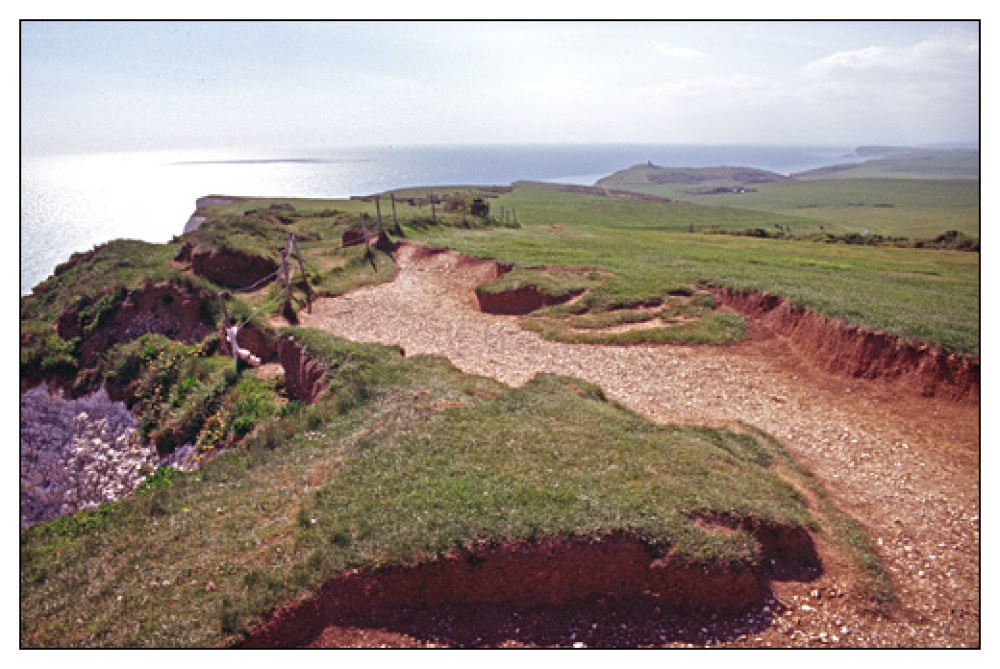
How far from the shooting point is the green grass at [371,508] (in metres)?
7.42

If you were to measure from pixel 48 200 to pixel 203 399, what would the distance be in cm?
6528

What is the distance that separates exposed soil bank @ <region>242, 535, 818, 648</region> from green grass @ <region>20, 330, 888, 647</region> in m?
0.19

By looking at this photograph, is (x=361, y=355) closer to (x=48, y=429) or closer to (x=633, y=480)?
(x=633, y=480)

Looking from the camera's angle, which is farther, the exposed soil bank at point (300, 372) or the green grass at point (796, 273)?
the green grass at point (796, 273)

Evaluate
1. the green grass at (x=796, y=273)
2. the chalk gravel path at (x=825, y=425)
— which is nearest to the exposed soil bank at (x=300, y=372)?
the chalk gravel path at (x=825, y=425)

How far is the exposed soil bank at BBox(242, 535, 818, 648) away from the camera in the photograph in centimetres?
741

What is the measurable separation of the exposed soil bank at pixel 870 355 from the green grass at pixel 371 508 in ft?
16.0

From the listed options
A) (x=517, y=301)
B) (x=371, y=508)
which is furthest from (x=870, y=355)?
(x=371, y=508)

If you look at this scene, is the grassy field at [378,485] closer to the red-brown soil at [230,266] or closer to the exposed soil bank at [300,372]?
the exposed soil bank at [300,372]

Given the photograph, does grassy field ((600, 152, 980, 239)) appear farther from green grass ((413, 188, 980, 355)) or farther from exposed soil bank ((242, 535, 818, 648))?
exposed soil bank ((242, 535, 818, 648))

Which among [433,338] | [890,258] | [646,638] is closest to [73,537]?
A: [646,638]

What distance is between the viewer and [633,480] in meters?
9.31

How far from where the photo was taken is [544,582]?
25.1 feet

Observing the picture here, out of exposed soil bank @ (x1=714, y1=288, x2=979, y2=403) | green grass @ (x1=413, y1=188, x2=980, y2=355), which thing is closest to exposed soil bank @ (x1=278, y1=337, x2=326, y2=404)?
green grass @ (x1=413, y1=188, x2=980, y2=355)
